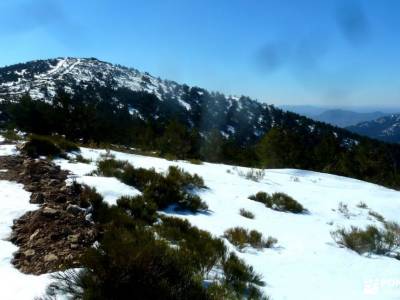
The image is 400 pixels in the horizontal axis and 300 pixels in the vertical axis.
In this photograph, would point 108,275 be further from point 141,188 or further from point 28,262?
point 141,188

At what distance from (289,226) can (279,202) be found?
1.80m

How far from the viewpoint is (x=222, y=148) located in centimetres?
5222

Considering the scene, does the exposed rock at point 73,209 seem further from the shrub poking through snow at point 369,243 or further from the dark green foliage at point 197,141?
the dark green foliage at point 197,141

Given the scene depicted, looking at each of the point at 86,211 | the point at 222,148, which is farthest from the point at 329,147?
the point at 86,211

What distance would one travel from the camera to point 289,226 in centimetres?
816

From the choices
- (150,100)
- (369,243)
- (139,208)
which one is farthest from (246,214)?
(150,100)

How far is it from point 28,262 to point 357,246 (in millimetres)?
5791

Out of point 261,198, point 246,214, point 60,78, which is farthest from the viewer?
point 60,78

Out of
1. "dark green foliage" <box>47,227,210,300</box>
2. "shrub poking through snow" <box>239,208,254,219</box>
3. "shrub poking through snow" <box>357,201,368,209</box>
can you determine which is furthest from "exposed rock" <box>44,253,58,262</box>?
"shrub poking through snow" <box>357,201,368,209</box>

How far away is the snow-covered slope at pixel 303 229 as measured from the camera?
513 centimetres

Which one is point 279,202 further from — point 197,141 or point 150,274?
point 197,141

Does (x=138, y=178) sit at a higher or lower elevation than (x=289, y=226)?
higher

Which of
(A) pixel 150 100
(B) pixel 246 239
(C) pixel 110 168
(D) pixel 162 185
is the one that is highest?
(A) pixel 150 100

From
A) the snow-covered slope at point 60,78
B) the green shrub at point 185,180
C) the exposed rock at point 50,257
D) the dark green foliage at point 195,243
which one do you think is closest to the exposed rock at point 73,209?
the dark green foliage at point 195,243
